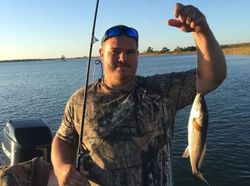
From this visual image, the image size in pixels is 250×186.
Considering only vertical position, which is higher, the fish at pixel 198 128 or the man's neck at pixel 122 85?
the man's neck at pixel 122 85

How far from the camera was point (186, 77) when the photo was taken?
342 centimetres

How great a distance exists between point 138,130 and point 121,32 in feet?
3.27

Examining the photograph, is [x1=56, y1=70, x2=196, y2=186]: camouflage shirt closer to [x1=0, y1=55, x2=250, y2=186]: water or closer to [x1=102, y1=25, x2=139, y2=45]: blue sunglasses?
[x1=102, y1=25, x2=139, y2=45]: blue sunglasses

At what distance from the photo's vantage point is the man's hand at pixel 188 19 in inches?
107

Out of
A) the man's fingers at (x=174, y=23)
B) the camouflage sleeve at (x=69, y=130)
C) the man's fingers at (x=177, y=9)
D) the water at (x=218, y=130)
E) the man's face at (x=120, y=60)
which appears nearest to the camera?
the man's fingers at (x=177, y=9)

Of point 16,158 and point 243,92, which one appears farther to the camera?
point 243,92

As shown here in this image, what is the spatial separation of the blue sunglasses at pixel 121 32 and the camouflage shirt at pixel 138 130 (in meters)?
0.49

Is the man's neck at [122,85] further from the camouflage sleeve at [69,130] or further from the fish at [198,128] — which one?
the fish at [198,128]

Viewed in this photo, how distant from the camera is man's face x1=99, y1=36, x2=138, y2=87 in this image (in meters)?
3.59

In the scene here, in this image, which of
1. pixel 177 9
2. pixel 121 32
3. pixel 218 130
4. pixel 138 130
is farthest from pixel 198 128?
pixel 218 130

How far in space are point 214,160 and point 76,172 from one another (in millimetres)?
10120

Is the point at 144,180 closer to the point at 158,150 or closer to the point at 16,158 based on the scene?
the point at 158,150

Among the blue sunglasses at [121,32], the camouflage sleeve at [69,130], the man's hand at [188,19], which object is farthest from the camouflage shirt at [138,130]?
the man's hand at [188,19]

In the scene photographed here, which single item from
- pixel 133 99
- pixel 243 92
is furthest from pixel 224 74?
pixel 243 92
